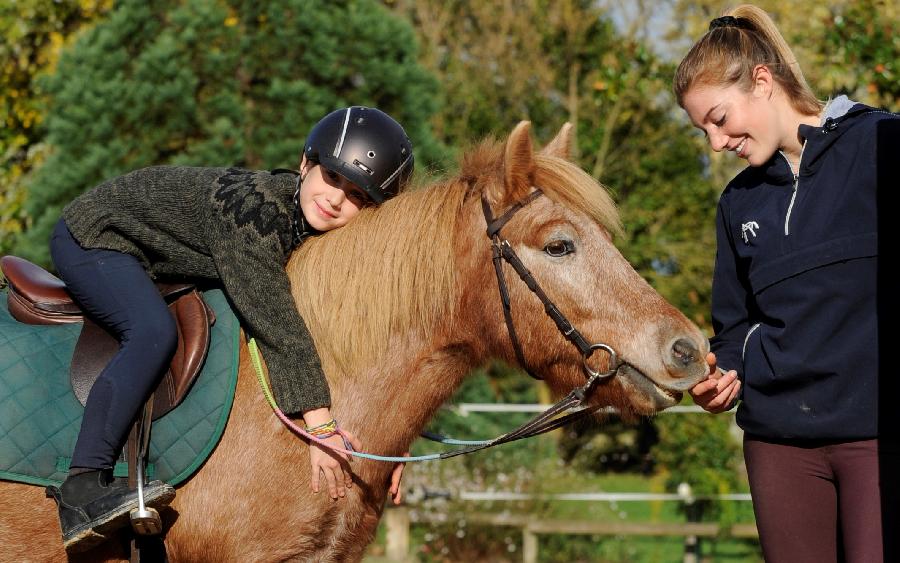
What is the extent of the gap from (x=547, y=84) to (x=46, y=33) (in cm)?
848

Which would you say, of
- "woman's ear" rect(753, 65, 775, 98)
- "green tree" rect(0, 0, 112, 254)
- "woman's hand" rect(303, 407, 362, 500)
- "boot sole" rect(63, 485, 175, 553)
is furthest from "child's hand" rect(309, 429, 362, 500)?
"green tree" rect(0, 0, 112, 254)

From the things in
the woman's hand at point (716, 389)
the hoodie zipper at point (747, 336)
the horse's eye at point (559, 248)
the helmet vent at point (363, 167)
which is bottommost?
the woman's hand at point (716, 389)

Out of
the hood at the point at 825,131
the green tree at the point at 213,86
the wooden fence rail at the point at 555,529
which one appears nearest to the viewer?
the hood at the point at 825,131

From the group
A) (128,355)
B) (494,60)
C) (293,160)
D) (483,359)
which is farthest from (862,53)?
(494,60)

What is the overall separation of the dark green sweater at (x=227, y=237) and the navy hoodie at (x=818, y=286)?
1469 mm

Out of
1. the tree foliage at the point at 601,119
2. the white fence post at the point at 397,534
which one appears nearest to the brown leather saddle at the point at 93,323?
the white fence post at the point at 397,534

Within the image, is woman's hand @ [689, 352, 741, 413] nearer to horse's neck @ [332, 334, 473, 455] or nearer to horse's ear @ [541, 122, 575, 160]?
horse's neck @ [332, 334, 473, 455]

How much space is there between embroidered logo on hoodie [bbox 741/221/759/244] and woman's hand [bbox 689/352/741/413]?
415 millimetres

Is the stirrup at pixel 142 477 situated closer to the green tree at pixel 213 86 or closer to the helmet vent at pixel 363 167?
the helmet vent at pixel 363 167

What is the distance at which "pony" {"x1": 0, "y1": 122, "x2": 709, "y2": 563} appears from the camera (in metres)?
2.89

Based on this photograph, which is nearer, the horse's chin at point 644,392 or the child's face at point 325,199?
the horse's chin at point 644,392

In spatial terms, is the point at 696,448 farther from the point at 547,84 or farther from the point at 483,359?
the point at 483,359

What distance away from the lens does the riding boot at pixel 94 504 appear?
2.70 meters

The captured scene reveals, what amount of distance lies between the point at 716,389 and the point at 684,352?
0.24 metres
